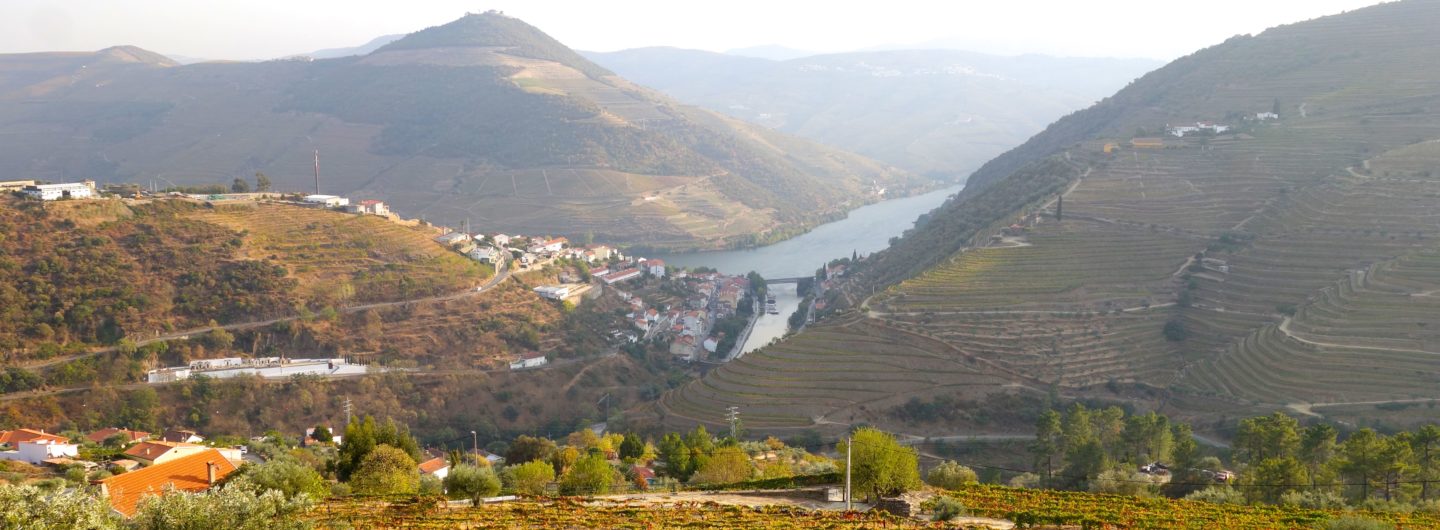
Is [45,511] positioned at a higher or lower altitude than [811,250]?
higher

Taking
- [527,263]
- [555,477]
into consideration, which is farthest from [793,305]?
[555,477]

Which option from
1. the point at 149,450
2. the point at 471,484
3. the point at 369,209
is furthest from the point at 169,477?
the point at 369,209

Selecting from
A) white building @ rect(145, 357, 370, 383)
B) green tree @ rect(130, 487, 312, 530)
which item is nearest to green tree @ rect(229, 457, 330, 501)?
green tree @ rect(130, 487, 312, 530)

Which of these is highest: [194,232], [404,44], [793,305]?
[404,44]

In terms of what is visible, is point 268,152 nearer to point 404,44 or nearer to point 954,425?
point 404,44

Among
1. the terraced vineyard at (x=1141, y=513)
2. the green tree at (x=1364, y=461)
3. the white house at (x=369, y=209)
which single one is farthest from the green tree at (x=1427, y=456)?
the white house at (x=369, y=209)

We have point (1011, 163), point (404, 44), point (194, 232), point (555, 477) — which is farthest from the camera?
point (404, 44)

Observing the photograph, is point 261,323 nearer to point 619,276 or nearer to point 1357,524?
point 619,276
